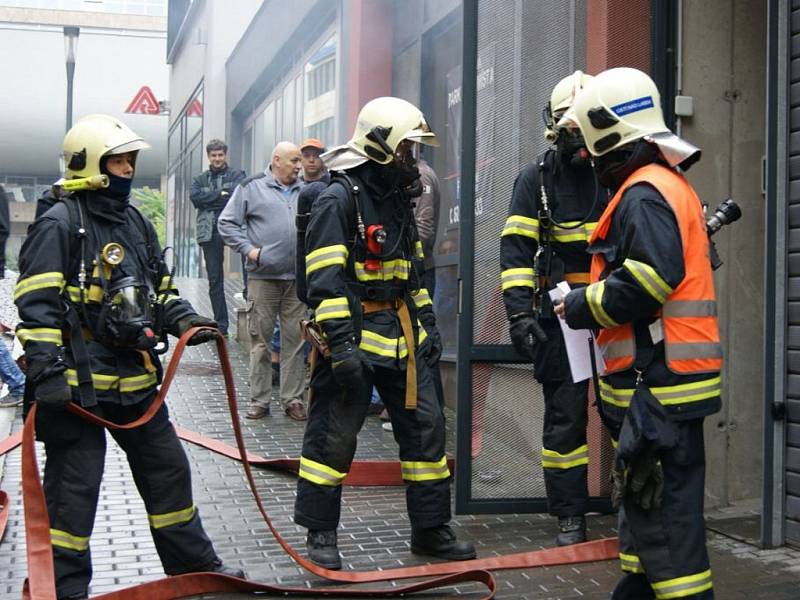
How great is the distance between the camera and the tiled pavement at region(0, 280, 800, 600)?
16.0ft

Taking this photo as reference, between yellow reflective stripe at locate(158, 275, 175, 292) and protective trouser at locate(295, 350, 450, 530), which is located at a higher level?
yellow reflective stripe at locate(158, 275, 175, 292)

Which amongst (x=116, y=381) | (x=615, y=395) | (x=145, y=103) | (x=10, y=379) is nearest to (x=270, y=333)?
(x=10, y=379)

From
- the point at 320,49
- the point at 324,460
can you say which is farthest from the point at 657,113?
the point at 320,49

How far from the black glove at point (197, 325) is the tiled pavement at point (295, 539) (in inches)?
42.3

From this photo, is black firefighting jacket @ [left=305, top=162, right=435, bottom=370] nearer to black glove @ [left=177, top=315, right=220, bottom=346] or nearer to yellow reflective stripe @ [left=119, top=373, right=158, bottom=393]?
black glove @ [left=177, top=315, right=220, bottom=346]

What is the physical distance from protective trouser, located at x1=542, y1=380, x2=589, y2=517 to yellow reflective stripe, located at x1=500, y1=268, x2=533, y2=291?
0.52 metres

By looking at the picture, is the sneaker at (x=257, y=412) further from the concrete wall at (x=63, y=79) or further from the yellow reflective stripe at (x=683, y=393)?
the concrete wall at (x=63, y=79)

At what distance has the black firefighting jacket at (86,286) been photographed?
438 centimetres

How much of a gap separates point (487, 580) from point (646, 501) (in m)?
1.24

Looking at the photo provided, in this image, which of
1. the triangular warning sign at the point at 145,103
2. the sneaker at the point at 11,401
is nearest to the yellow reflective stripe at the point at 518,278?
the sneaker at the point at 11,401

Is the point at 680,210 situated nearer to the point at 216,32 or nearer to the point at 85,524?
the point at 85,524

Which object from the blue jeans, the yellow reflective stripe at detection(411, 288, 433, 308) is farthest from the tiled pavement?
the blue jeans

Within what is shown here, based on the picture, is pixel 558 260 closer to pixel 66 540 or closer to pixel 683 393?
pixel 683 393

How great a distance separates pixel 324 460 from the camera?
204 inches
